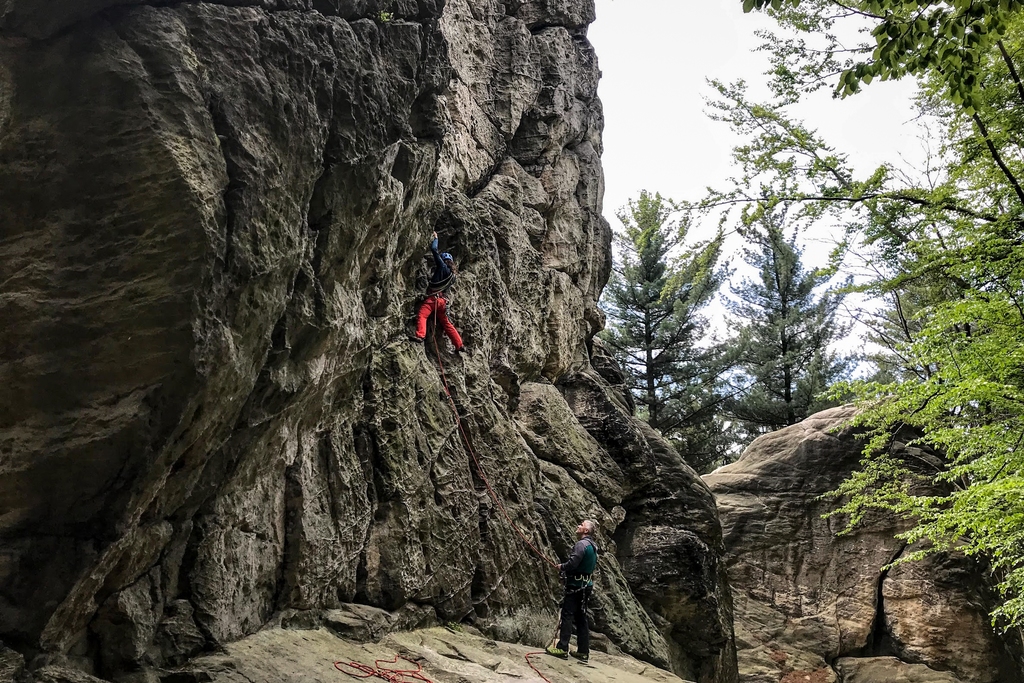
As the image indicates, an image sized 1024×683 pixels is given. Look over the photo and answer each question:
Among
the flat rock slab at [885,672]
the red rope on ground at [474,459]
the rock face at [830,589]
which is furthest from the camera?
the rock face at [830,589]

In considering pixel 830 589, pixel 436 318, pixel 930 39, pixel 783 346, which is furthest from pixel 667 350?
pixel 930 39

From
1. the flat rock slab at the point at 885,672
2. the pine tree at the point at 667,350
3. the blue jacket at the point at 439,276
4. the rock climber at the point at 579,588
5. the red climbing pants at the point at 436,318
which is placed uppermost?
the pine tree at the point at 667,350

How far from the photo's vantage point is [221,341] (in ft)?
17.1

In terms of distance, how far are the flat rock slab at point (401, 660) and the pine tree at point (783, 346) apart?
17065mm

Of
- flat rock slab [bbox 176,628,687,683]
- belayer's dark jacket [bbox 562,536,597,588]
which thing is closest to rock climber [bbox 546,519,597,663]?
belayer's dark jacket [bbox 562,536,597,588]

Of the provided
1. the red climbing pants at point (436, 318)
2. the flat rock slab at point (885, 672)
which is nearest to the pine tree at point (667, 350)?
the flat rock slab at point (885, 672)

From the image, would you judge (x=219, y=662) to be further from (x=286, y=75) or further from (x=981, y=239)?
(x=981, y=239)

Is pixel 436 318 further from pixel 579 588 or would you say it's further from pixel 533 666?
pixel 533 666

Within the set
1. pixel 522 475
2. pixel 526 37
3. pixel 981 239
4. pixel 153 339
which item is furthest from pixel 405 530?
pixel 526 37

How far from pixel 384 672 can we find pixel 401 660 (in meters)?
0.64

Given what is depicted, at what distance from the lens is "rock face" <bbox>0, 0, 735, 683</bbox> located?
4898mm

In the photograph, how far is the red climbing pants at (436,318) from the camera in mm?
10914

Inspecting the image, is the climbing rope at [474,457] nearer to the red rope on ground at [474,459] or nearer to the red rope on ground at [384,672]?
the red rope on ground at [474,459]

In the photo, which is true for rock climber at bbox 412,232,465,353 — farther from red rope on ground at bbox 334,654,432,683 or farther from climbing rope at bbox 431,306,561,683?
red rope on ground at bbox 334,654,432,683
